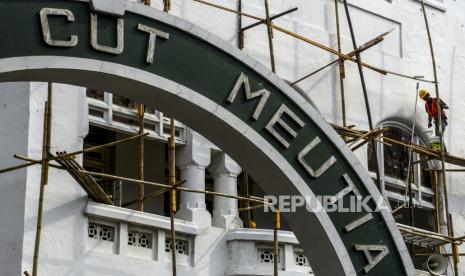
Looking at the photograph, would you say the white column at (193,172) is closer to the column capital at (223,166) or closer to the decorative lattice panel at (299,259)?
the column capital at (223,166)

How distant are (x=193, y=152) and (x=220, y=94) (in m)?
8.66

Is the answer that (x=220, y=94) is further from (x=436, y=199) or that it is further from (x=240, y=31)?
(x=436, y=199)

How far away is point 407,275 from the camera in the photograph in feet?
45.3

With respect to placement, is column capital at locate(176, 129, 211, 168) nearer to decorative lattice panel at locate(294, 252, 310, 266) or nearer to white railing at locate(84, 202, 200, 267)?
white railing at locate(84, 202, 200, 267)

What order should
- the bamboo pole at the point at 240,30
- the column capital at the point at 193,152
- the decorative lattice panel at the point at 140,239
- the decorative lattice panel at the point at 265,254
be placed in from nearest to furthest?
the decorative lattice panel at the point at 140,239 → the decorative lattice panel at the point at 265,254 → the column capital at the point at 193,152 → the bamboo pole at the point at 240,30

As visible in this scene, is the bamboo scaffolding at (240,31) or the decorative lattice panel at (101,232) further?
the bamboo scaffolding at (240,31)

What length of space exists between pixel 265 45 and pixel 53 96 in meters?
5.12

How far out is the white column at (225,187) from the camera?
71.1 ft

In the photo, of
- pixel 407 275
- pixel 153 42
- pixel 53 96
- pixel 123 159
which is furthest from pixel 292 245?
pixel 153 42

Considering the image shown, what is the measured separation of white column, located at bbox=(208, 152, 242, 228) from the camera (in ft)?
71.1

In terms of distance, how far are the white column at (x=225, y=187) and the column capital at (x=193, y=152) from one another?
0.41 m

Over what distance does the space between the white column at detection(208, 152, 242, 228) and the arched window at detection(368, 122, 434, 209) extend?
12.4ft

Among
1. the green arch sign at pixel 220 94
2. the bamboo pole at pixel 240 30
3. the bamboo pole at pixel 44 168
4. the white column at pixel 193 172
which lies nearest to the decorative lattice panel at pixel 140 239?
the white column at pixel 193 172

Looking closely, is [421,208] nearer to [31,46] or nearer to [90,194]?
[90,194]
